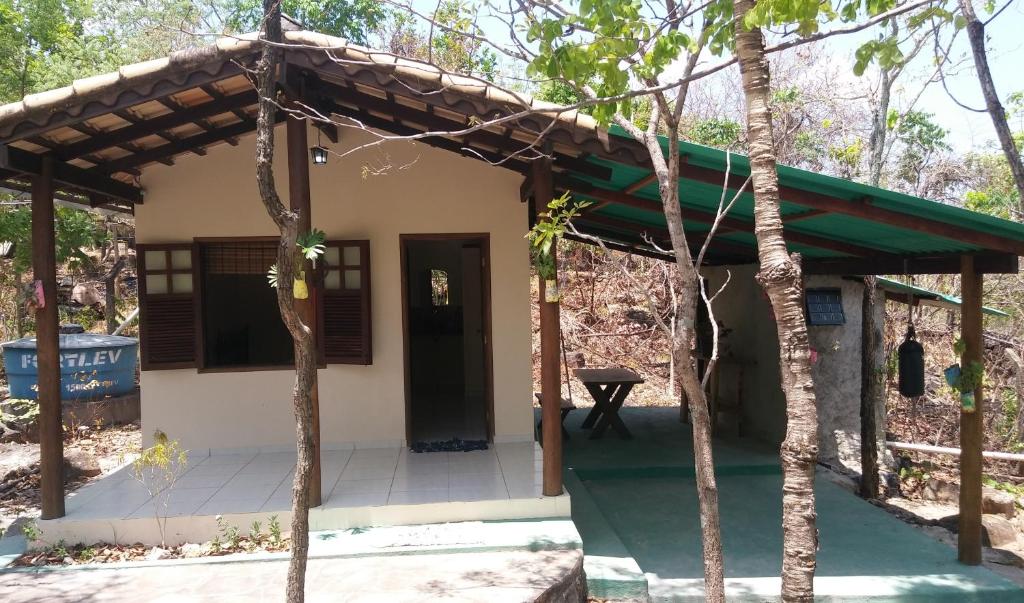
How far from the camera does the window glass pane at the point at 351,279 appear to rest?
602cm

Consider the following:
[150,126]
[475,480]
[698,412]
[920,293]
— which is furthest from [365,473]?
[920,293]

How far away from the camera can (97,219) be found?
Result: 11.1 metres

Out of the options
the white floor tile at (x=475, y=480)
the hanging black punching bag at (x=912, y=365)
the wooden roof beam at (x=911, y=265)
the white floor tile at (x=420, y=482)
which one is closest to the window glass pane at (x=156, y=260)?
the white floor tile at (x=420, y=482)

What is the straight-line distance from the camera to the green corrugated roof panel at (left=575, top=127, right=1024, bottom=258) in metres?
3.97

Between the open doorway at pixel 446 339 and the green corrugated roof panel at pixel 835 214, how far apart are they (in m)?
1.93

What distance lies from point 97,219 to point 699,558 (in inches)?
435

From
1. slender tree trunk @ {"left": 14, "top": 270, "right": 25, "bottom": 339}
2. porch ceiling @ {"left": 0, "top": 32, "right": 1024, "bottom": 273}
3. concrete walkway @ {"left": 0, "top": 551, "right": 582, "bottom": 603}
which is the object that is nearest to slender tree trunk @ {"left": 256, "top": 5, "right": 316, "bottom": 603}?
porch ceiling @ {"left": 0, "top": 32, "right": 1024, "bottom": 273}

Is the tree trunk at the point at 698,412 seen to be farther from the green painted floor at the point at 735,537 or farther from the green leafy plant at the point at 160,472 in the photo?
the green leafy plant at the point at 160,472

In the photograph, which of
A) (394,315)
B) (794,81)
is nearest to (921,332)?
(794,81)

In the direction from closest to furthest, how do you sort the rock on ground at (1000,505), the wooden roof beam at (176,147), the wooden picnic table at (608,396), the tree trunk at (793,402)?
1. the tree trunk at (793,402)
2. the wooden roof beam at (176,147)
3. the rock on ground at (1000,505)
4. the wooden picnic table at (608,396)

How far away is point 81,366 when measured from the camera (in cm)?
843

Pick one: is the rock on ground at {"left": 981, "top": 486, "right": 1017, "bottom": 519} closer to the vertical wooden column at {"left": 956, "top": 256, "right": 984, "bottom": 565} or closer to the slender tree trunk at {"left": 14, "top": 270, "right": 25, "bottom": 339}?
the vertical wooden column at {"left": 956, "top": 256, "right": 984, "bottom": 565}

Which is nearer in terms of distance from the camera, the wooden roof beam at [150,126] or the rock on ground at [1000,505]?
the wooden roof beam at [150,126]

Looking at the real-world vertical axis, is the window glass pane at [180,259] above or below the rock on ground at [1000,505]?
above
